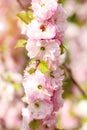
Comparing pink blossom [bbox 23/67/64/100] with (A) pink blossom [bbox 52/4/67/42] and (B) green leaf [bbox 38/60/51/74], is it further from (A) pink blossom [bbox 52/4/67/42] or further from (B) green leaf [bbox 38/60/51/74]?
(A) pink blossom [bbox 52/4/67/42]

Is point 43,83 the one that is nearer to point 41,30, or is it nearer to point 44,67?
point 44,67

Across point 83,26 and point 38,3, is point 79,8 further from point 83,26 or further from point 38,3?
point 38,3

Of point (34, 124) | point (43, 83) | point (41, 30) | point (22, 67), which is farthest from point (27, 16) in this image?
point (22, 67)

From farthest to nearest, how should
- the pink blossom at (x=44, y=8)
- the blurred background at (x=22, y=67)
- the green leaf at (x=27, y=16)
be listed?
the blurred background at (x=22, y=67) < the green leaf at (x=27, y=16) < the pink blossom at (x=44, y=8)

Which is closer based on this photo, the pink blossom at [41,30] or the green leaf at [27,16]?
the pink blossom at [41,30]

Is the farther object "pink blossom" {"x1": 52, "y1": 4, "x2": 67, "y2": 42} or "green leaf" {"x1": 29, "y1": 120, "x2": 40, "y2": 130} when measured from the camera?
"green leaf" {"x1": 29, "y1": 120, "x2": 40, "y2": 130}

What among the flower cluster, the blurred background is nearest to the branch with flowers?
the flower cluster

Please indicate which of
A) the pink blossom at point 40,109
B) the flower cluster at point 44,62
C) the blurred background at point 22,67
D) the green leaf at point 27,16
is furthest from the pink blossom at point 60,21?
the blurred background at point 22,67

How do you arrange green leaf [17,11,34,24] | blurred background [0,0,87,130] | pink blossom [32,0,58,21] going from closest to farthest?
pink blossom [32,0,58,21] < green leaf [17,11,34,24] < blurred background [0,0,87,130]

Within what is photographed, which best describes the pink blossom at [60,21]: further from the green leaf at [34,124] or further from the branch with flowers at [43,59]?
the green leaf at [34,124]
